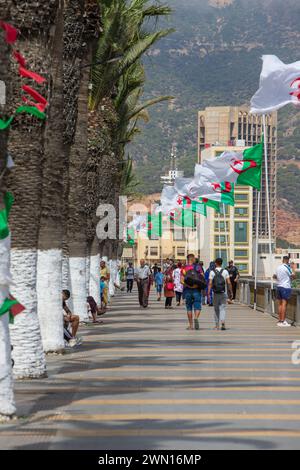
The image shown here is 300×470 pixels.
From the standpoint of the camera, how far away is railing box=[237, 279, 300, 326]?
28.0m

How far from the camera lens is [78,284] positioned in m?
27.6

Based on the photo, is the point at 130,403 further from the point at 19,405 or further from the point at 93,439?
the point at 93,439

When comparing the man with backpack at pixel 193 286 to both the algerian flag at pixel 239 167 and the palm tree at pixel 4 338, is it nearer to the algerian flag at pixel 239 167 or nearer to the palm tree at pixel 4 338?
the algerian flag at pixel 239 167

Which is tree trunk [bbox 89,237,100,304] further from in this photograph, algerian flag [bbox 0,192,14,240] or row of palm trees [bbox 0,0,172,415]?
algerian flag [bbox 0,192,14,240]

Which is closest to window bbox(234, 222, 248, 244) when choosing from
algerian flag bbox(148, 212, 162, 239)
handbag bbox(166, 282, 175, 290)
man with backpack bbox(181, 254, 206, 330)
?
algerian flag bbox(148, 212, 162, 239)

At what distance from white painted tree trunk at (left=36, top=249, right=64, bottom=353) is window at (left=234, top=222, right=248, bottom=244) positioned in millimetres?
147374

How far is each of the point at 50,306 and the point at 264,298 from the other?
17.8 metres

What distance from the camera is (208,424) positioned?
11578 millimetres

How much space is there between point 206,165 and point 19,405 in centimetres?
3198

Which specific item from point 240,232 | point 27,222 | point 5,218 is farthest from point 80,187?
point 240,232

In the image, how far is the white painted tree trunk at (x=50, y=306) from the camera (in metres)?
19.6

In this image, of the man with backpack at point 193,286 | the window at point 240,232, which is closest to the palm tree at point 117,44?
the man with backpack at point 193,286

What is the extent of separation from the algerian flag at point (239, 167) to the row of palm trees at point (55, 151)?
16.6 feet
